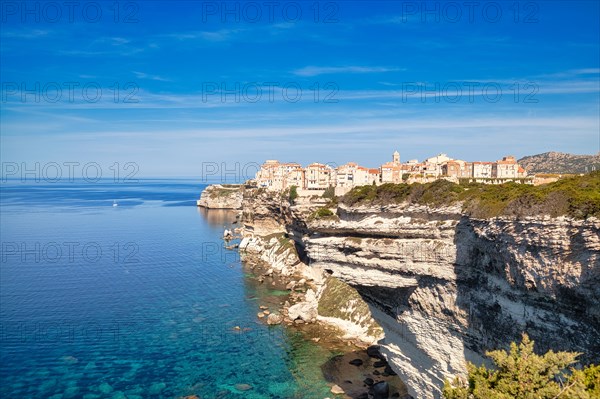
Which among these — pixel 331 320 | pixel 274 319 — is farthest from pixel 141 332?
pixel 331 320

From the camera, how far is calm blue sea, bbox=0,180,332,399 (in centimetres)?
3108

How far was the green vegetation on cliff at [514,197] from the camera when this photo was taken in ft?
55.5

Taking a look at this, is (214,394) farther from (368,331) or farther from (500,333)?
(500,333)

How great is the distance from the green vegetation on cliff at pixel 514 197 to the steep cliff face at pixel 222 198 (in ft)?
442

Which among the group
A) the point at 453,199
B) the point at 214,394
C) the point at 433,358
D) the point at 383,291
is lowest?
the point at 214,394

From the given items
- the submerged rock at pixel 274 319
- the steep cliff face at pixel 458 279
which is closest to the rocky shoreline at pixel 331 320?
the submerged rock at pixel 274 319

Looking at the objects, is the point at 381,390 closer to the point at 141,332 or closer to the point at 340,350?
the point at 340,350

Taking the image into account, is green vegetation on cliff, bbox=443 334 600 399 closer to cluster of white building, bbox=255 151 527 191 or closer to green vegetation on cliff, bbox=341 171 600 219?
green vegetation on cliff, bbox=341 171 600 219

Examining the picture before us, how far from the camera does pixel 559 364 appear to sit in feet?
45.3

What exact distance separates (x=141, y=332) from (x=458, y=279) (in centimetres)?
3145

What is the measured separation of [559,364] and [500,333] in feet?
21.5

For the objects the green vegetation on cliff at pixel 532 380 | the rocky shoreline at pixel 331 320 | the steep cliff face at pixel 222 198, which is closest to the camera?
the green vegetation on cliff at pixel 532 380

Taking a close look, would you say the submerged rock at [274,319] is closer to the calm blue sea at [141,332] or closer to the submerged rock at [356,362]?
the calm blue sea at [141,332]

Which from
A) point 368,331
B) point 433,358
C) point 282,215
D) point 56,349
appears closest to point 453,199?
point 433,358
